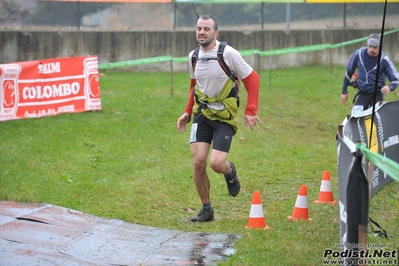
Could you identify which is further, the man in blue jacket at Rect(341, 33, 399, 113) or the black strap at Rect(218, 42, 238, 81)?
the man in blue jacket at Rect(341, 33, 399, 113)

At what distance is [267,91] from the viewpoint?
20.2 m

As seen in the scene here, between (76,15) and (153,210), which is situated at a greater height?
(76,15)

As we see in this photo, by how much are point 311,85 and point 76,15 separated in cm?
758

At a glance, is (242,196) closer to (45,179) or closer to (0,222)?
(45,179)

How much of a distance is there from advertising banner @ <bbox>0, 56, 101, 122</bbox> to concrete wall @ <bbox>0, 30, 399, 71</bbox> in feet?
19.6

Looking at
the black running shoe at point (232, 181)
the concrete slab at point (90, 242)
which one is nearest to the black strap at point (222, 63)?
the black running shoe at point (232, 181)

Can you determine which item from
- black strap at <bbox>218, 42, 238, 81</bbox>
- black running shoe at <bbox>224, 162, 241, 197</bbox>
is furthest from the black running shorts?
black strap at <bbox>218, 42, 238, 81</bbox>

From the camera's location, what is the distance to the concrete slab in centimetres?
652

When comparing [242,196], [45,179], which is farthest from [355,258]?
[45,179]

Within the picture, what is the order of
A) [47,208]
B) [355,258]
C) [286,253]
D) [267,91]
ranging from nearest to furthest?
[355,258]
[286,253]
[47,208]
[267,91]

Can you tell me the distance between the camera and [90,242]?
7137 mm

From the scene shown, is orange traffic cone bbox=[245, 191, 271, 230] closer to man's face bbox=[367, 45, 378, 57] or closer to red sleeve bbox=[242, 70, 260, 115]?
red sleeve bbox=[242, 70, 260, 115]

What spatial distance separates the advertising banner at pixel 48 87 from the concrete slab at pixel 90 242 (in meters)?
5.84

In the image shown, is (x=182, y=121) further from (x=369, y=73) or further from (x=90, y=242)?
(x=369, y=73)
